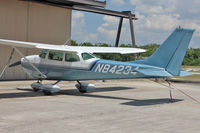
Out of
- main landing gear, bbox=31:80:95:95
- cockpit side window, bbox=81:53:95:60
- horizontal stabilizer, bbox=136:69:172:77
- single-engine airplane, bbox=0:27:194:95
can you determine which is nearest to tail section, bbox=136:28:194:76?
single-engine airplane, bbox=0:27:194:95

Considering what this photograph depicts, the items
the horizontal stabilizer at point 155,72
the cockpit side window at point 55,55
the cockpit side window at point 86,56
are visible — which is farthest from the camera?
the cockpit side window at point 55,55

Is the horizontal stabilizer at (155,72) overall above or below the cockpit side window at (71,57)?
below

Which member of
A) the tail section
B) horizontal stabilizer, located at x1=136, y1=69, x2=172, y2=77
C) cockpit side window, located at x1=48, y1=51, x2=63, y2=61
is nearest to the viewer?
horizontal stabilizer, located at x1=136, y1=69, x2=172, y2=77

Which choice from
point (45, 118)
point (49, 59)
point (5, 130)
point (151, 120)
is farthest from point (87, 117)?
point (49, 59)

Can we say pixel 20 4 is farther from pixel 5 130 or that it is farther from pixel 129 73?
pixel 5 130

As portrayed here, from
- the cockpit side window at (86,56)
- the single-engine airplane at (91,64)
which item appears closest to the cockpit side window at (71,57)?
the single-engine airplane at (91,64)

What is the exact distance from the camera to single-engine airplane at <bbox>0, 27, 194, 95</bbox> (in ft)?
41.3

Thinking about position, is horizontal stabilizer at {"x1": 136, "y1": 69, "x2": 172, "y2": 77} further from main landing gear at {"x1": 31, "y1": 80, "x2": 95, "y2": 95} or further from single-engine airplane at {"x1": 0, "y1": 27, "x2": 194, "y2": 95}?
main landing gear at {"x1": 31, "y1": 80, "x2": 95, "y2": 95}

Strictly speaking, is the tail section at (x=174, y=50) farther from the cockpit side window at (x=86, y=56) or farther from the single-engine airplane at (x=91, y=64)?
the cockpit side window at (x=86, y=56)

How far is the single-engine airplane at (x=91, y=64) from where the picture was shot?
12578 millimetres

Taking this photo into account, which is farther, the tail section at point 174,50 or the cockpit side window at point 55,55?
the cockpit side window at point 55,55

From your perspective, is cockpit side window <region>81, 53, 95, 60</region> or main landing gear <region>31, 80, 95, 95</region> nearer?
main landing gear <region>31, 80, 95, 95</region>

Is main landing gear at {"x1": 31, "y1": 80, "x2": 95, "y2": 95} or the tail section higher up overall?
the tail section

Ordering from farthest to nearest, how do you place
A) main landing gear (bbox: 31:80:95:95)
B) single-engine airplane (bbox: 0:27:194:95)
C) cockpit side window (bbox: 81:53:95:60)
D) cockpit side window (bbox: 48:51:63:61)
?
→ 1. cockpit side window (bbox: 48:51:63:61)
2. cockpit side window (bbox: 81:53:95:60)
3. main landing gear (bbox: 31:80:95:95)
4. single-engine airplane (bbox: 0:27:194:95)
